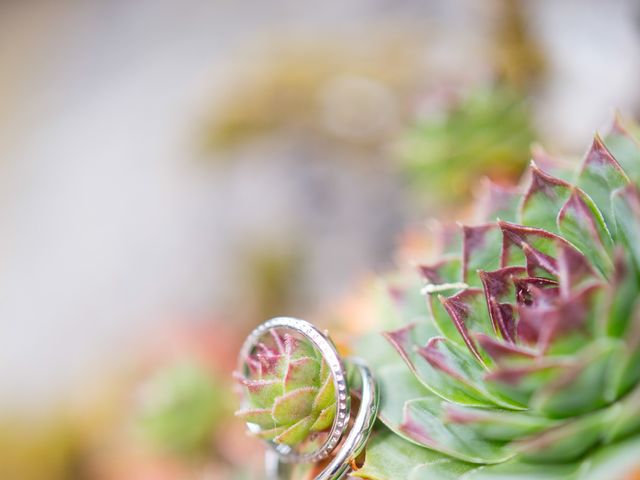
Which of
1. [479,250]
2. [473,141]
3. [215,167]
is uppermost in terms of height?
Result: [479,250]

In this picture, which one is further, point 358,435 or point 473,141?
point 473,141

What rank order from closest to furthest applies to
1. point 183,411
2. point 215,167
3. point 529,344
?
point 529,344
point 183,411
point 215,167

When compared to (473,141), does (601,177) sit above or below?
above

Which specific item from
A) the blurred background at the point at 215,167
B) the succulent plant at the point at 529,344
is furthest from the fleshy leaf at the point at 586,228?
the blurred background at the point at 215,167

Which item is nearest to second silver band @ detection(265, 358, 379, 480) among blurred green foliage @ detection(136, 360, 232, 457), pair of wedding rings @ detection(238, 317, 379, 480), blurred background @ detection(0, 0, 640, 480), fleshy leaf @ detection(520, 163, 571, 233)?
pair of wedding rings @ detection(238, 317, 379, 480)

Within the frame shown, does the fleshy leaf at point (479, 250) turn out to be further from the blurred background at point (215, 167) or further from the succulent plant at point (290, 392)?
the blurred background at point (215, 167)

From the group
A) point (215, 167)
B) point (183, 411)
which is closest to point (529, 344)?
point (183, 411)

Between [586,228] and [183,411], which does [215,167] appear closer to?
[183,411]
